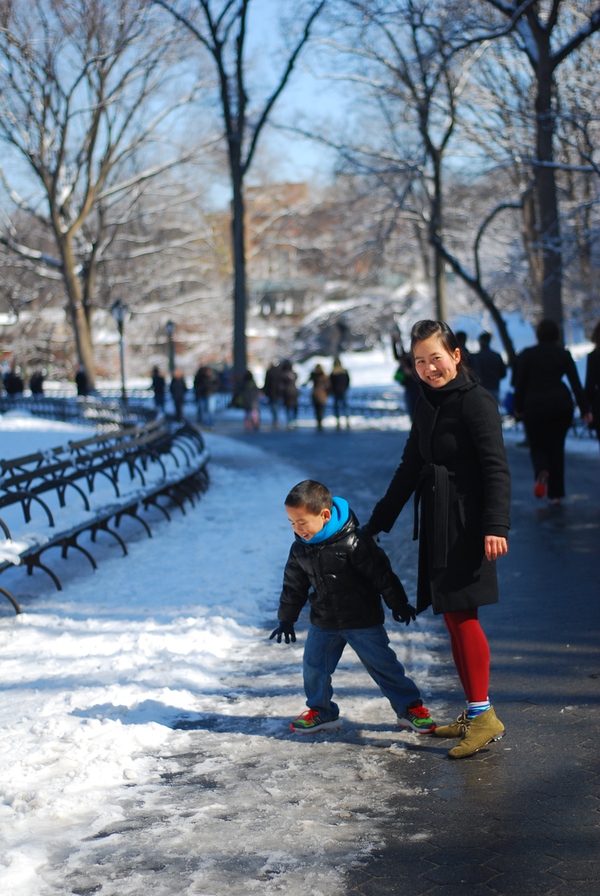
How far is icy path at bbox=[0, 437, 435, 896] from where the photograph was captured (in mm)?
3193

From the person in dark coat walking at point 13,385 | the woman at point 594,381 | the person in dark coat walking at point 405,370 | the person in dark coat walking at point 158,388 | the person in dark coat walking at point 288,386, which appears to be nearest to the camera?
the woman at point 594,381

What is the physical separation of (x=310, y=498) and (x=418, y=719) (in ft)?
3.59

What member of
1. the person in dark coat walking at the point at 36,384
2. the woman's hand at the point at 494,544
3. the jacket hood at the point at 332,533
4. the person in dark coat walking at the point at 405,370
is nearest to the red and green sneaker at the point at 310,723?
the jacket hood at the point at 332,533

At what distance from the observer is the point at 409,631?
19.9 ft

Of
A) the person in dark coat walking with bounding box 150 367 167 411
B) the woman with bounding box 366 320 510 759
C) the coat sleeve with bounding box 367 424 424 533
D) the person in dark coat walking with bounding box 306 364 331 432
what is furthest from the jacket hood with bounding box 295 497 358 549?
the person in dark coat walking with bounding box 150 367 167 411

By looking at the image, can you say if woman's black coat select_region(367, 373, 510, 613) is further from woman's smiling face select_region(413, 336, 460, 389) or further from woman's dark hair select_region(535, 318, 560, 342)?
woman's dark hair select_region(535, 318, 560, 342)

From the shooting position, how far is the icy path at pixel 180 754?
10.5 feet

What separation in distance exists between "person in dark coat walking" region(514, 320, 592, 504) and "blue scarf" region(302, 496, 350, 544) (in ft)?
18.8

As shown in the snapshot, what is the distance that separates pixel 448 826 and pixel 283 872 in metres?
0.63

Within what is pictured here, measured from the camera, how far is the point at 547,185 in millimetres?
18406

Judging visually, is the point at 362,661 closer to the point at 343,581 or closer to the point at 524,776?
the point at 343,581

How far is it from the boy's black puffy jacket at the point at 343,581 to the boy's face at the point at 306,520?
0.08m

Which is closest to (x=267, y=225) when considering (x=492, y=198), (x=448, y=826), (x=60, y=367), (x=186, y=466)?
(x=60, y=367)

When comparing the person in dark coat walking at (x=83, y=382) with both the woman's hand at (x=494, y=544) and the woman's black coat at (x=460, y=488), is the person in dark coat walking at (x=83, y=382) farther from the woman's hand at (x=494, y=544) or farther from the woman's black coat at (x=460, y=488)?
the woman's hand at (x=494, y=544)
